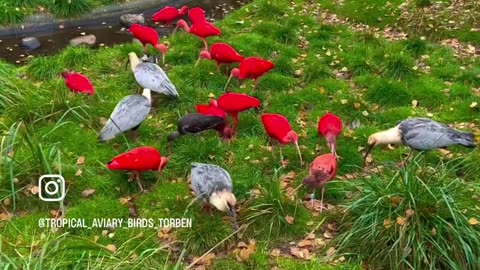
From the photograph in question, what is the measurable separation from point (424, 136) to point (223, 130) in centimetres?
181

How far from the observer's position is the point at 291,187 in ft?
16.4

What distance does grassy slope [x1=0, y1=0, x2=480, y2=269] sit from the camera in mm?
4496

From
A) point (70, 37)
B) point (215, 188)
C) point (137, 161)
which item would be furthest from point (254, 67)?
point (70, 37)

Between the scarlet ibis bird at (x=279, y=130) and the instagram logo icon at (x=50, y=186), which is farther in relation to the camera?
the scarlet ibis bird at (x=279, y=130)

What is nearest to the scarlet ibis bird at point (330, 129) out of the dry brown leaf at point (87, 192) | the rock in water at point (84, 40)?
the dry brown leaf at point (87, 192)

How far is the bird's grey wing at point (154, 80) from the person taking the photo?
5.98 m

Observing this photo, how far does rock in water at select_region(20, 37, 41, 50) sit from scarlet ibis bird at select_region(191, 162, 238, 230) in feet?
16.9

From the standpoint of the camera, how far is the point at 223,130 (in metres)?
5.44

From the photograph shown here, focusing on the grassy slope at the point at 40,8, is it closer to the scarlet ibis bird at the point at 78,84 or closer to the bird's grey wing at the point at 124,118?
the scarlet ibis bird at the point at 78,84

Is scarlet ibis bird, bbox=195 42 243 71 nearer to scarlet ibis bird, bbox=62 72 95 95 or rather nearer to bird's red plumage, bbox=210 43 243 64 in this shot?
bird's red plumage, bbox=210 43 243 64

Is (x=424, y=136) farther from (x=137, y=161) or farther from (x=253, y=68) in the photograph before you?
(x=137, y=161)

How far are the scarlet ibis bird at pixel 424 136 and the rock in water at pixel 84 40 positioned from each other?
5.26m

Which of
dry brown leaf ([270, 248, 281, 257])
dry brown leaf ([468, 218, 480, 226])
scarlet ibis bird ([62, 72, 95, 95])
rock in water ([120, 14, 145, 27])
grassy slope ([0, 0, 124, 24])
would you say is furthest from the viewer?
rock in water ([120, 14, 145, 27])

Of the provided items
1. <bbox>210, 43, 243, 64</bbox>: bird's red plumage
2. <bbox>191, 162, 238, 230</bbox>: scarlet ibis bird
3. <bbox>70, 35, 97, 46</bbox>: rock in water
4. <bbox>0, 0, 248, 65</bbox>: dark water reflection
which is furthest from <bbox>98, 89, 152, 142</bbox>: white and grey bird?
<bbox>70, 35, 97, 46</bbox>: rock in water
